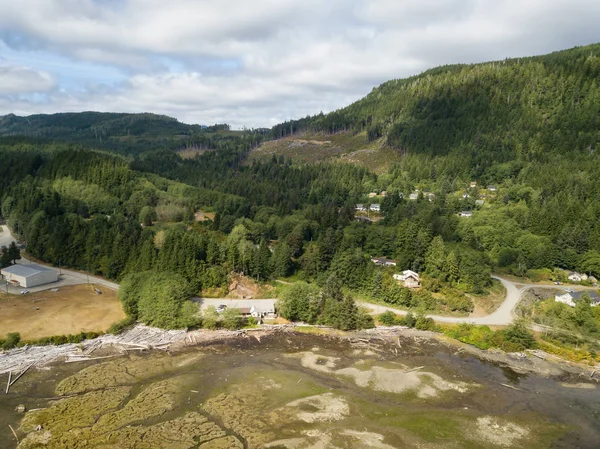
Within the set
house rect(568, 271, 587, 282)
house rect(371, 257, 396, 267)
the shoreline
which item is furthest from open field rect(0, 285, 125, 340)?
house rect(568, 271, 587, 282)

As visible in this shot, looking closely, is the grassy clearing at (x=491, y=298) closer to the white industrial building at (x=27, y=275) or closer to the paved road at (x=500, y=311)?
the paved road at (x=500, y=311)

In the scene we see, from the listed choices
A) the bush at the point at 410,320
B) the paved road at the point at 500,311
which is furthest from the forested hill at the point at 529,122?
the bush at the point at 410,320

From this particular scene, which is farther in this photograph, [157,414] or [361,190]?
[361,190]

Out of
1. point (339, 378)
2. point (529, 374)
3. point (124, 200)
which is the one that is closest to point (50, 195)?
point (124, 200)

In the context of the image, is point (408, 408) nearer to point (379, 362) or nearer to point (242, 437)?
point (379, 362)

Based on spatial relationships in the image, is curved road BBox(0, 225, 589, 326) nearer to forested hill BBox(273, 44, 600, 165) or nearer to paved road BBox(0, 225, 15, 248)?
paved road BBox(0, 225, 15, 248)

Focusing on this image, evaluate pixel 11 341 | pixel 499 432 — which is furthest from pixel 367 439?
pixel 11 341
